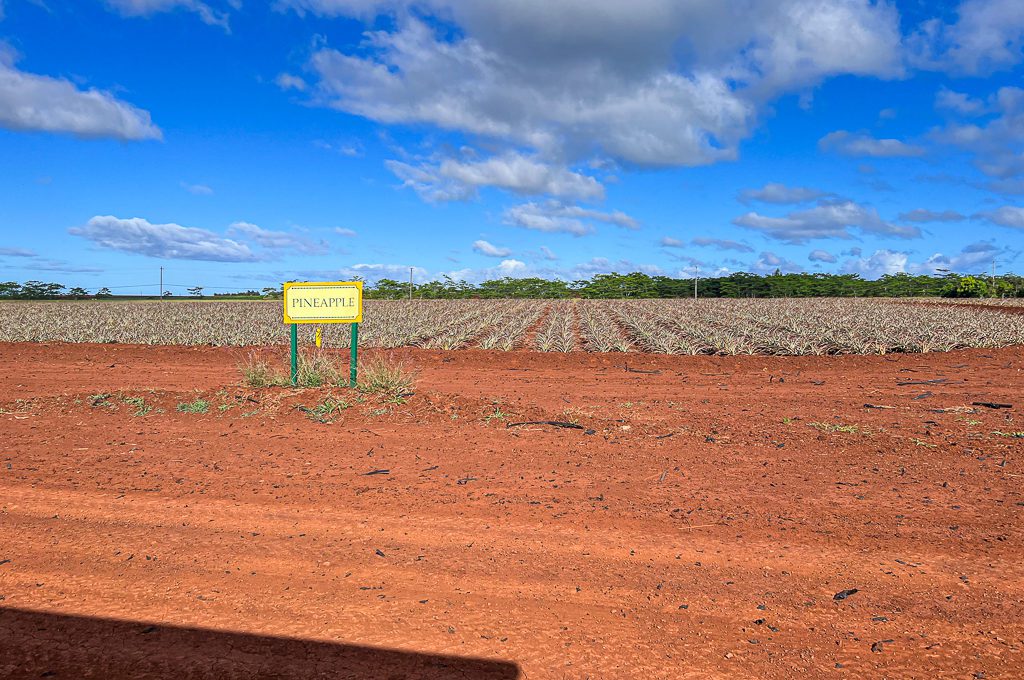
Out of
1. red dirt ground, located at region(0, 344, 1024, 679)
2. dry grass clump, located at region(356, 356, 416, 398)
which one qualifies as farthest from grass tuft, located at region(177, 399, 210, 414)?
dry grass clump, located at region(356, 356, 416, 398)

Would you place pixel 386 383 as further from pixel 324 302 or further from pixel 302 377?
pixel 324 302

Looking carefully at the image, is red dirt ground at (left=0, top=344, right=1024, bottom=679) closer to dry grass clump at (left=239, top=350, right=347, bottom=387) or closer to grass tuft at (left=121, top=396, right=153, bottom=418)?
grass tuft at (left=121, top=396, right=153, bottom=418)

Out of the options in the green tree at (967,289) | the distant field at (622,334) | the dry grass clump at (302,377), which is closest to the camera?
the dry grass clump at (302,377)

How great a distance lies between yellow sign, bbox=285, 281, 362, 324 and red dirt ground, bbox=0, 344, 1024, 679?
1659mm

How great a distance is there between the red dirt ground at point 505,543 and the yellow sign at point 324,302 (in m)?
1.66

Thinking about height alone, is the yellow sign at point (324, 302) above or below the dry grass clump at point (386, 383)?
above

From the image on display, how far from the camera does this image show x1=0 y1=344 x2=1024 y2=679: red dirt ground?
271 cm

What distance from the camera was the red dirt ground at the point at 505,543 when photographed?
Result: 107 inches

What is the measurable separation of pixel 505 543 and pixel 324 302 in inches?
248

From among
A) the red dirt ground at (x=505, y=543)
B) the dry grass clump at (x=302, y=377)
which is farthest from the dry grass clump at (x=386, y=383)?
the dry grass clump at (x=302, y=377)

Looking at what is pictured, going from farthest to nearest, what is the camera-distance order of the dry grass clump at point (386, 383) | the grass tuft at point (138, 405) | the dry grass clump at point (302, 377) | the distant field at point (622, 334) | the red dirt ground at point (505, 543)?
1. the distant field at point (622, 334)
2. the dry grass clump at point (302, 377)
3. the dry grass clump at point (386, 383)
4. the grass tuft at point (138, 405)
5. the red dirt ground at point (505, 543)

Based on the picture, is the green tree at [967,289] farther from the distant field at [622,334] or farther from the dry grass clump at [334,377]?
the dry grass clump at [334,377]

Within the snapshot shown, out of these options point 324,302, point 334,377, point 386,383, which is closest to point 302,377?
point 334,377

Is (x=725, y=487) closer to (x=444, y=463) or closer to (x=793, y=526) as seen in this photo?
(x=793, y=526)
